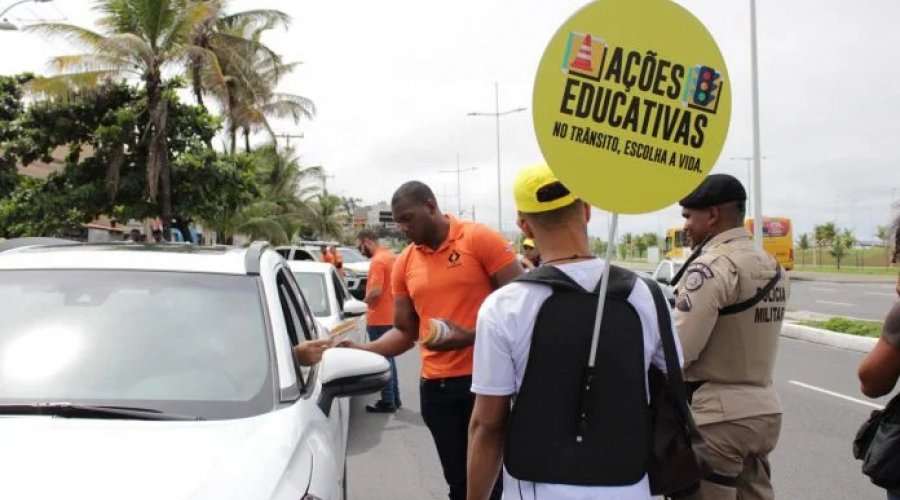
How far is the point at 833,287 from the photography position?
102 feet

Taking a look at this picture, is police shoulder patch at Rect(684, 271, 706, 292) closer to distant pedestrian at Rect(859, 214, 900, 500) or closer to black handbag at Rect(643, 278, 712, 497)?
distant pedestrian at Rect(859, 214, 900, 500)

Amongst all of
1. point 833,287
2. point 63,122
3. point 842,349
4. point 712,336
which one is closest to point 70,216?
point 63,122

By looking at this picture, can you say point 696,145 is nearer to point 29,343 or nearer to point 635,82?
point 635,82

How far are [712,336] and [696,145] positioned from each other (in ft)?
3.12

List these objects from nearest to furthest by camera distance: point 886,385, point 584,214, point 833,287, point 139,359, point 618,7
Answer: point 618,7 → point 584,214 → point 886,385 → point 139,359 → point 833,287

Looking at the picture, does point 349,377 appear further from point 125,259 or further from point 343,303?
point 343,303

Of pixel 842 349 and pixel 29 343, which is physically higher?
pixel 29 343

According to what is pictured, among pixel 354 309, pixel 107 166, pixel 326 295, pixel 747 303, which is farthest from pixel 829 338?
pixel 107 166

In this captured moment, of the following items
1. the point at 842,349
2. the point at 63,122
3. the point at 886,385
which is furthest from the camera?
the point at 63,122

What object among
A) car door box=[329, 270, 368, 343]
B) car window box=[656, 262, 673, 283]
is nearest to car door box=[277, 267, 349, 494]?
car door box=[329, 270, 368, 343]

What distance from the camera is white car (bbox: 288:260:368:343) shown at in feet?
24.8

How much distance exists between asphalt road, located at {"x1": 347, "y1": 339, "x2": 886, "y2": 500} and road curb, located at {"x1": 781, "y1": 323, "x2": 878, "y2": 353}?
8.60 ft

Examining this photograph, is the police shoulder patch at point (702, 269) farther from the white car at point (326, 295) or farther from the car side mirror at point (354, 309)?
the white car at point (326, 295)

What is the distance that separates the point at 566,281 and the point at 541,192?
1.02 ft
